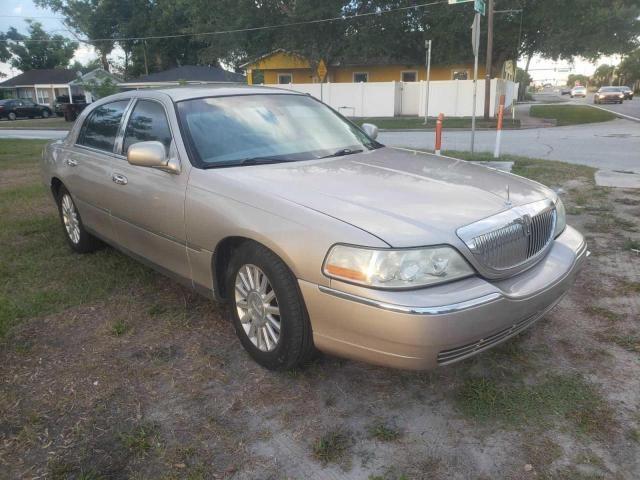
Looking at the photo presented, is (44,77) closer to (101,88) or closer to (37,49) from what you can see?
(37,49)

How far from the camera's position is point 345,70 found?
36.0 metres

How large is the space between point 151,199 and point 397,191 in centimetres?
171

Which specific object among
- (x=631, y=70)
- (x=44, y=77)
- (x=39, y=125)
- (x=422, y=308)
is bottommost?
(x=39, y=125)

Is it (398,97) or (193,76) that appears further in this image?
(193,76)

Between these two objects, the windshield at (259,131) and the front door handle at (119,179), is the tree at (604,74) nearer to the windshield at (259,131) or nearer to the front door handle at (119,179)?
the windshield at (259,131)

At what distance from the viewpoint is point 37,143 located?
17594mm

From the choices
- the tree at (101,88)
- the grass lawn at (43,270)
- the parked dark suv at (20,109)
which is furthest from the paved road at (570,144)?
the parked dark suv at (20,109)

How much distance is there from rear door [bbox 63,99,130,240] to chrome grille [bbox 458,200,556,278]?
2793 mm

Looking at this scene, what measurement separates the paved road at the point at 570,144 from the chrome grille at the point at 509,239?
7.75 meters

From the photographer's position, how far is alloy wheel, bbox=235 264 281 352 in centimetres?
293

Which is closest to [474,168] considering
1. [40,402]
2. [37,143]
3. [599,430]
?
[599,430]

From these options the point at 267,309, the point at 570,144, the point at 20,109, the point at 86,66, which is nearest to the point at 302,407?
the point at 267,309

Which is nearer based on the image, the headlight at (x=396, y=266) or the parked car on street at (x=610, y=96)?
the headlight at (x=396, y=266)

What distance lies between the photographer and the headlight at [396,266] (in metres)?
2.41
